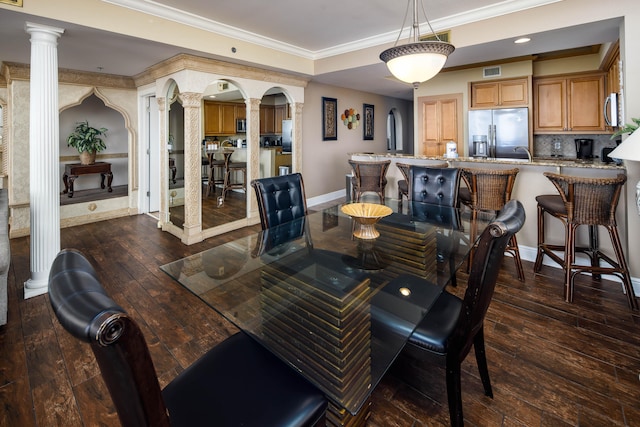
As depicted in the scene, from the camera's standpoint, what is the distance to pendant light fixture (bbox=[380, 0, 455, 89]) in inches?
82.0

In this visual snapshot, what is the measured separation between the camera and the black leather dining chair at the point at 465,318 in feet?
3.95

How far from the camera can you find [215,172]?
203 inches

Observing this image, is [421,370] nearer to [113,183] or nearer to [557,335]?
[557,335]

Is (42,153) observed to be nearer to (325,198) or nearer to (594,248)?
(325,198)

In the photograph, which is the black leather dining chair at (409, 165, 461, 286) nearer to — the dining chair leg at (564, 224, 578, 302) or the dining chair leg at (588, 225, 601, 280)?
the dining chair leg at (564, 224, 578, 302)

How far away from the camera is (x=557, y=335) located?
2.13 metres

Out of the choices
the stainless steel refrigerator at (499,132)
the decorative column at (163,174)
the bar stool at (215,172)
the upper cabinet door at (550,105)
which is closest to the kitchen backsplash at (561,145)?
the upper cabinet door at (550,105)

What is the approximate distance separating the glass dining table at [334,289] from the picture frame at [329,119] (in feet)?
13.3

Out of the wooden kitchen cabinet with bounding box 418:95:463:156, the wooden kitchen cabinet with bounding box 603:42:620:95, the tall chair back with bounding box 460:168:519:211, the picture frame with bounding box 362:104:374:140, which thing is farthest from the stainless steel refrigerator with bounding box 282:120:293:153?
the wooden kitchen cabinet with bounding box 603:42:620:95

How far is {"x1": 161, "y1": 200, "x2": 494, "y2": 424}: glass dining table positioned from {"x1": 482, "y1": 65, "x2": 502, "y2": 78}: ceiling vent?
4094mm

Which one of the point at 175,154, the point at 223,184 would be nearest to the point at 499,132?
the point at 223,184

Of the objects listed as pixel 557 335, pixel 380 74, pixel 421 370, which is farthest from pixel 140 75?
pixel 557 335

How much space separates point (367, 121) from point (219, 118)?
10.8 ft

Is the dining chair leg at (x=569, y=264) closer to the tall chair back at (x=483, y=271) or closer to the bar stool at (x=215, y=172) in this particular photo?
the tall chair back at (x=483, y=271)
